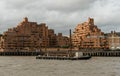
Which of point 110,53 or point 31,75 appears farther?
point 110,53

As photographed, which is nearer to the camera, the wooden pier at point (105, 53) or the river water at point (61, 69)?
the river water at point (61, 69)

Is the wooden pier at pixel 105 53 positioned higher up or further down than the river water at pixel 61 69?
higher up

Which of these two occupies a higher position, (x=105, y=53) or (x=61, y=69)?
(x=105, y=53)

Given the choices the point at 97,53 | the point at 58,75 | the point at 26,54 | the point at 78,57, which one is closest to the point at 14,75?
the point at 58,75

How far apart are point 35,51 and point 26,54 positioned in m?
5.21

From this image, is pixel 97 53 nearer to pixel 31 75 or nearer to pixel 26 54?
pixel 26 54

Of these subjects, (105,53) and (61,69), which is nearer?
(61,69)

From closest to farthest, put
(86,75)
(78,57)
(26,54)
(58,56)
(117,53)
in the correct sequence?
(86,75), (78,57), (58,56), (117,53), (26,54)

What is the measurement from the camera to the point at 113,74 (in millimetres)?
64250

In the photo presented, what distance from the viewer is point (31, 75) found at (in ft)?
209

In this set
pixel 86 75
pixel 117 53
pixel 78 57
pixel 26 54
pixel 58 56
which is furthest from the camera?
pixel 26 54

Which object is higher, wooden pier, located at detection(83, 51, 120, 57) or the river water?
wooden pier, located at detection(83, 51, 120, 57)

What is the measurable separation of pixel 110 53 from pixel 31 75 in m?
113

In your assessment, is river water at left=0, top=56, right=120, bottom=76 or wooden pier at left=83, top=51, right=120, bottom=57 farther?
wooden pier at left=83, top=51, right=120, bottom=57
